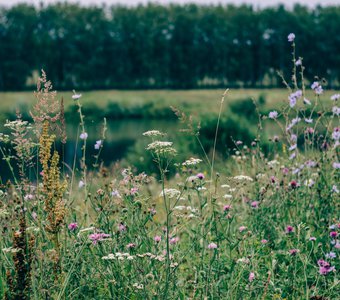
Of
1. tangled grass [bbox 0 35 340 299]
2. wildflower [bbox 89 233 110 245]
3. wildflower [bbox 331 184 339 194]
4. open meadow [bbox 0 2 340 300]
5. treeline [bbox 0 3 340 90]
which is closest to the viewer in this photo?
tangled grass [bbox 0 35 340 299]

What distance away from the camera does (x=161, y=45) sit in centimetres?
7794

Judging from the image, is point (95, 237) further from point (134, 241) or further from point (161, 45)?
point (161, 45)

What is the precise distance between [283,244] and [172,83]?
236ft

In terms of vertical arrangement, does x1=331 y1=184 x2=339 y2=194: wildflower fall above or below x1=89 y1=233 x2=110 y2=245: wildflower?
below

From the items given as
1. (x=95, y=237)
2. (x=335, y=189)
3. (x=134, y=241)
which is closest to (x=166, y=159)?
(x=335, y=189)

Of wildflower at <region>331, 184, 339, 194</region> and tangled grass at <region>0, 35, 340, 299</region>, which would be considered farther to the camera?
wildflower at <region>331, 184, 339, 194</region>

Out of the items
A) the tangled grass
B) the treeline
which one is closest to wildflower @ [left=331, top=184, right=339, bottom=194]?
the tangled grass

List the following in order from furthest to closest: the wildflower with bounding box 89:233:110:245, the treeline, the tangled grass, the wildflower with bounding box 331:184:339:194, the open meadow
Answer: the treeline < the wildflower with bounding box 331:184:339:194 < the open meadow < the wildflower with bounding box 89:233:110:245 < the tangled grass

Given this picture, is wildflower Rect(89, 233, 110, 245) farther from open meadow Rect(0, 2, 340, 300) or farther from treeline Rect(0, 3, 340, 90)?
treeline Rect(0, 3, 340, 90)

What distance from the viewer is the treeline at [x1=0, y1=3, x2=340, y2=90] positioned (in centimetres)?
7275

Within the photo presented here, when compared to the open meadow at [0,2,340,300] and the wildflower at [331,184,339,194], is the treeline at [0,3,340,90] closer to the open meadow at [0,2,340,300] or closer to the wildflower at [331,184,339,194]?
the open meadow at [0,2,340,300]

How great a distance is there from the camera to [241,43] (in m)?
80.1

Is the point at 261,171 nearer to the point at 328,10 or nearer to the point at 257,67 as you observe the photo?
the point at 257,67

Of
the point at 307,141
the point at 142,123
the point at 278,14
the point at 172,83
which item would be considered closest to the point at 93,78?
the point at 172,83
